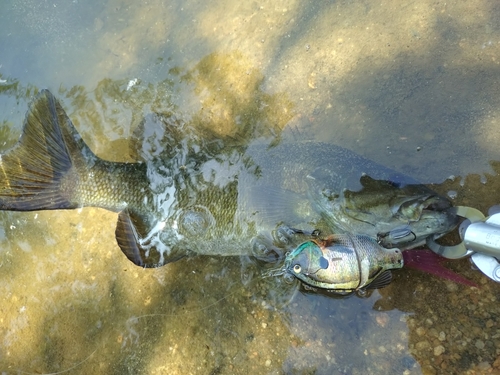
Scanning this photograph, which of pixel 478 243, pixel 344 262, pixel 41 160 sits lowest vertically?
pixel 344 262

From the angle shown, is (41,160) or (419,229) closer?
(419,229)

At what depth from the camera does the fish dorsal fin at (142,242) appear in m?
3.17

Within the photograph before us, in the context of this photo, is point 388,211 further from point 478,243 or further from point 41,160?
point 41,160

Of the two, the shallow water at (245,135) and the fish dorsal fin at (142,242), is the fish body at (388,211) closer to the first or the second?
the shallow water at (245,135)

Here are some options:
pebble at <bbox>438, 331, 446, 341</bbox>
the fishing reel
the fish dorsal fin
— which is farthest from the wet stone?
the fish dorsal fin

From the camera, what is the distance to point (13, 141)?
420cm

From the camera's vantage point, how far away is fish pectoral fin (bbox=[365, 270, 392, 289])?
106 inches

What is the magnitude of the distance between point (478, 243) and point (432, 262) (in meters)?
0.50

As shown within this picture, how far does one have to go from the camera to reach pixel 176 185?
3.21 meters

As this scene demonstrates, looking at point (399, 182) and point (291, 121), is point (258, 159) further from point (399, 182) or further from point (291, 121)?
point (399, 182)

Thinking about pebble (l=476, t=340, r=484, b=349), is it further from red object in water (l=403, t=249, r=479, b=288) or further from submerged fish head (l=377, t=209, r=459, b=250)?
submerged fish head (l=377, t=209, r=459, b=250)

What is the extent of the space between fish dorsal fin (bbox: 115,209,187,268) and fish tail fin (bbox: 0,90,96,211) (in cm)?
45

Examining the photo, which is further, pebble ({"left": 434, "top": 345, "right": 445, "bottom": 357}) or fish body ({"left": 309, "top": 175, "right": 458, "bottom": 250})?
pebble ({"left": 434, "top": 345, "right": 445, "bottom": 357})

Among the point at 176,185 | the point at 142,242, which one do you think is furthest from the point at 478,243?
the point at 142,242
